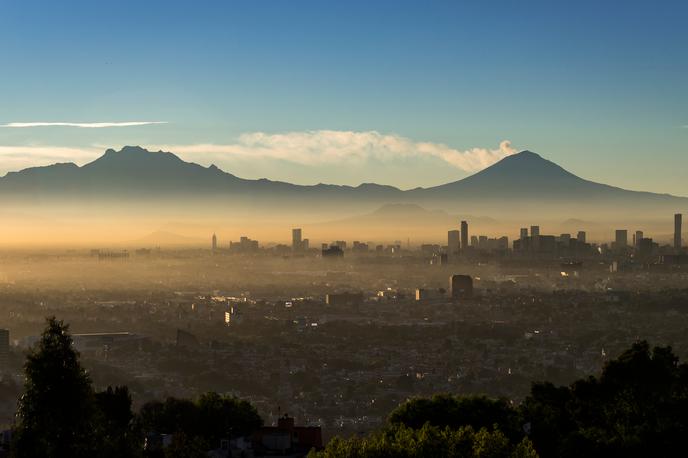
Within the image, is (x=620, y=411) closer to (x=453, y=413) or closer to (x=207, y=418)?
(x=453, y=413)

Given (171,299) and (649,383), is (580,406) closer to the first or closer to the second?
(649,383)

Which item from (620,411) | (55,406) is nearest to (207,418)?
(620,411)

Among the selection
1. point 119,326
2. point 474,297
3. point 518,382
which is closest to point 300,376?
point 518,382

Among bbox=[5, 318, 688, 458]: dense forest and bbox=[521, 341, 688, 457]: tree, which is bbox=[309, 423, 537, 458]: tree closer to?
bbox=[5, 318, 688, 458]: dense forest

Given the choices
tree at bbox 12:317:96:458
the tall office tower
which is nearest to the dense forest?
tree at bbox 12:317:96:458

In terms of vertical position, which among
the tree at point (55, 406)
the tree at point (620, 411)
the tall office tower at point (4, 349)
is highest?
the tree at point (55, 406)

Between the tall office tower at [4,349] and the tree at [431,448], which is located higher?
the tree at [431,448]

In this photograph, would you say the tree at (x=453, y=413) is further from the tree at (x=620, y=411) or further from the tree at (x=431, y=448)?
the tree at (x=431, y=448)

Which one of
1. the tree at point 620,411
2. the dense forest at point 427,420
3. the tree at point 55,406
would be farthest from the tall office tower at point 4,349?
A: the tree at point 55,406
